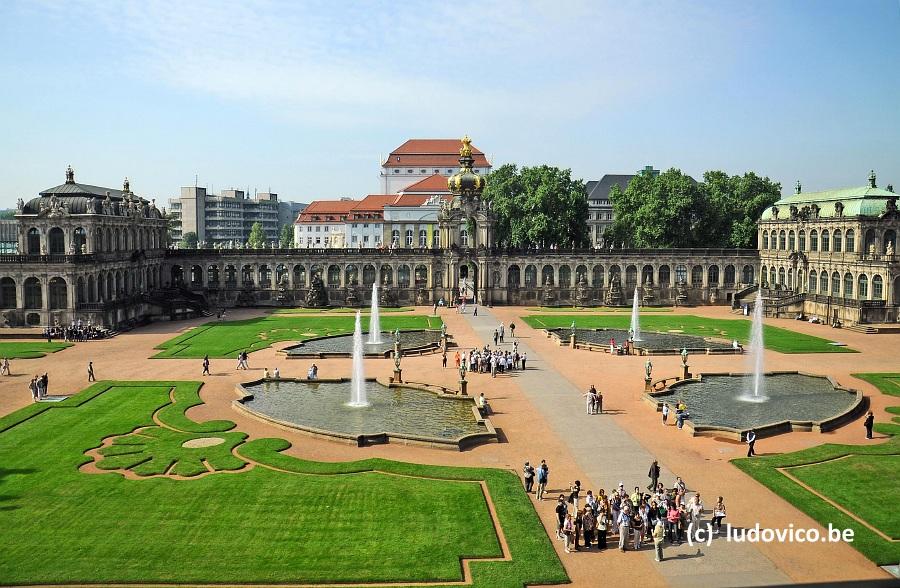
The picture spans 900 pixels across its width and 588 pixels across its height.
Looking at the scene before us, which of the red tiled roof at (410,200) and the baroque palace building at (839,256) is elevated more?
the red tiled roof at (410,200)

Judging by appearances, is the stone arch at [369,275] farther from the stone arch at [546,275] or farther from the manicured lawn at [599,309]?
the stone arch at [546,275]

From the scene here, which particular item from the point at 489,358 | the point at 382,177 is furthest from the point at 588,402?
the point at 382,177

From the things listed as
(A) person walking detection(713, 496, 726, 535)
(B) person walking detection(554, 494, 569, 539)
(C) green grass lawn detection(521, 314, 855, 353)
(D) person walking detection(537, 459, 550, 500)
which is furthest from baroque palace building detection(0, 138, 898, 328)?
(B) person walking detection(554, 494, 569, 539)

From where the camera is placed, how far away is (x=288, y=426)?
149 ft

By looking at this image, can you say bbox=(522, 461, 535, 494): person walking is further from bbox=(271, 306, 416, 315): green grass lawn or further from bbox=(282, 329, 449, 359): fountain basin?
bbox=(271, 306, 416, 315): green grass lawn

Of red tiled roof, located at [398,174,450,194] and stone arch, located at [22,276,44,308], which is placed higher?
red tiled roof, located at [398,174,450,194]

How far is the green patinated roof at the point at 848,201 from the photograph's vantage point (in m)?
96.8

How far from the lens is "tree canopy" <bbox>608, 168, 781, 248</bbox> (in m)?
124

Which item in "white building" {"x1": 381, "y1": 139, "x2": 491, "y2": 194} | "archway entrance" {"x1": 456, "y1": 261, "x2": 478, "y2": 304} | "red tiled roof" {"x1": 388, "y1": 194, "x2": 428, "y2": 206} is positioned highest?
"white building" {"x1": 381, "y1": 139, "x2": 491, "y2": 194}

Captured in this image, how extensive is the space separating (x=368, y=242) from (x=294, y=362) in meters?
100

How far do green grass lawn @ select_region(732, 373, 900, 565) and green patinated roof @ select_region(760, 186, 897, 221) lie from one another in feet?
200

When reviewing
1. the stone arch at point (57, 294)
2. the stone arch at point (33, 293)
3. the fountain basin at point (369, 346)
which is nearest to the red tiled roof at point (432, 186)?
the fountain basin at point (369, 346)

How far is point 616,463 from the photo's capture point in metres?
38.9

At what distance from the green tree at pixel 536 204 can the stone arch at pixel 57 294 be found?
6533 centimetres
